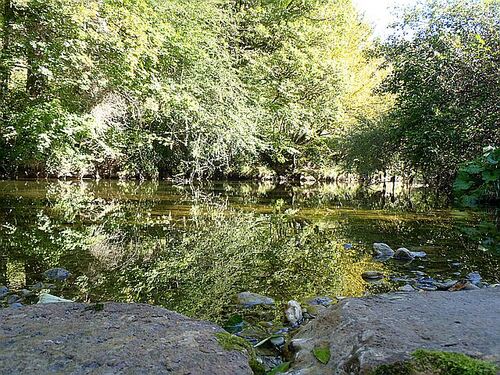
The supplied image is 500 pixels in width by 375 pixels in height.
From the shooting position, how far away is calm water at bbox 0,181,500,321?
4.05 metres

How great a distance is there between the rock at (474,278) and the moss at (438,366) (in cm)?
290

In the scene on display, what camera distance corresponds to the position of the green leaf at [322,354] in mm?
2061

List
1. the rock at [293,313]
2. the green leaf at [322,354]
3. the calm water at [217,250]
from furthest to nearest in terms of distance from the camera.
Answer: the calm water at [217,250] → the rock at [293,313] → the green leaf at [322,354]

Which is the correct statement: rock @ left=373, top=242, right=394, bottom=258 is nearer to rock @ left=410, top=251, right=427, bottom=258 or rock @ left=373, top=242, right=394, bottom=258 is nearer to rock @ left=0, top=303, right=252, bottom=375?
rock @ left=410, top=251, right=427, bottom=258

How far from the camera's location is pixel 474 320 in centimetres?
228

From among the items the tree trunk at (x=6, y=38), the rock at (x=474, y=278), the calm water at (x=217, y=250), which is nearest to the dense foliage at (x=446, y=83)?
the calm water at (x=217, y=250)

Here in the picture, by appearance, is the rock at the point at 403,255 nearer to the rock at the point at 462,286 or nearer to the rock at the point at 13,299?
the rock at the point at 462,286

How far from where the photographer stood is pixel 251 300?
3633 millimetres

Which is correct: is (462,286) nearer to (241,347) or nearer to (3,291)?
(241,347)

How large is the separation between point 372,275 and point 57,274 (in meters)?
3.11

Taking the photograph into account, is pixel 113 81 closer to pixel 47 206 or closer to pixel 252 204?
pixel 47 206

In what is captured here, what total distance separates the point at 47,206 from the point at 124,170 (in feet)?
46.4

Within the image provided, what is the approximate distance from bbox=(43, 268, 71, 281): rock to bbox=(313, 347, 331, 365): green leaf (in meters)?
2.86

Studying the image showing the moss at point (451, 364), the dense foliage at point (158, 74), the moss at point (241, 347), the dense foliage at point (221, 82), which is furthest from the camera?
the dense foliage at point (221, 82)
